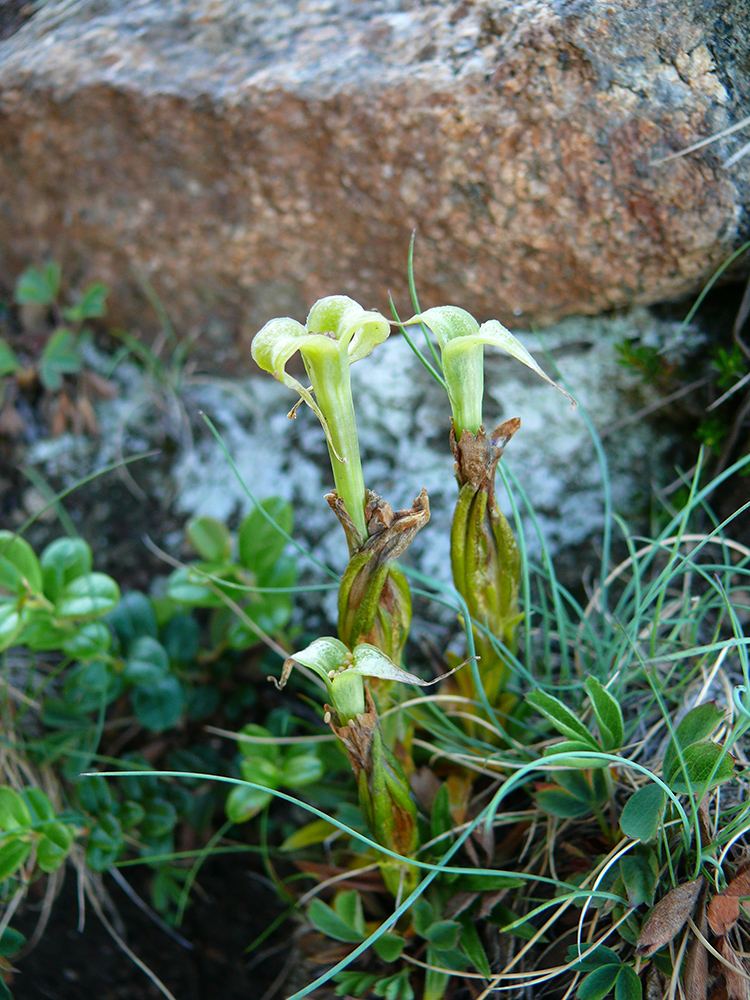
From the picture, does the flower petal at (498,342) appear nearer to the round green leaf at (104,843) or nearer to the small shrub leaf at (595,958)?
the small shrub leaf at (595,958)

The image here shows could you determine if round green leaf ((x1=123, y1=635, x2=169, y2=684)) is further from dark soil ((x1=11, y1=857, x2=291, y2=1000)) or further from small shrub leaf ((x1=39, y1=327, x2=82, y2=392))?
small shrub leaf ((x1=39, y1=327, x2=82, y2=392))

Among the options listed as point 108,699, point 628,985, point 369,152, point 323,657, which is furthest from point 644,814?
point 369,152

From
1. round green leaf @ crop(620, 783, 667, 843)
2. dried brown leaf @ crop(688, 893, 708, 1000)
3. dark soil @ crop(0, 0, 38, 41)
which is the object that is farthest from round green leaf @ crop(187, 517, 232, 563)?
dark soil @ crop(0, 0, 38, 41)

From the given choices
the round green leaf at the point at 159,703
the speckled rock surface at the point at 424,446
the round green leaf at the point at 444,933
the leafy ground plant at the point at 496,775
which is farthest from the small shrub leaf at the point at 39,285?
the round green leaf at the point at 444,933

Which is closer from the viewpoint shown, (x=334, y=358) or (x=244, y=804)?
(x=334, y=358)

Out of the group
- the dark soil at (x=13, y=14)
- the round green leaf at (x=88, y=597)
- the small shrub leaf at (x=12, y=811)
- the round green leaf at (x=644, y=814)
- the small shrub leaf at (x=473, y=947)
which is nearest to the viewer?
the round green leaf at (x=644, y=814)

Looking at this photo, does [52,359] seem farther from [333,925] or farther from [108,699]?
[333,925]
